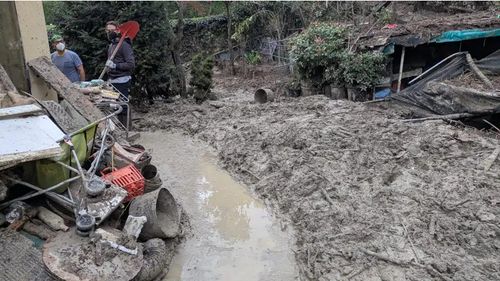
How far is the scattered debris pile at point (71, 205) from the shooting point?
13.3ft

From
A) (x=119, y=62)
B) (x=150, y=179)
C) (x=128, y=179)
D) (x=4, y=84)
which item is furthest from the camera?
(x=119, y=62)

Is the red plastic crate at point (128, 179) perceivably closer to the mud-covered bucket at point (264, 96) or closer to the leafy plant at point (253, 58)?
the mud-covered bucket at point (264, 96)

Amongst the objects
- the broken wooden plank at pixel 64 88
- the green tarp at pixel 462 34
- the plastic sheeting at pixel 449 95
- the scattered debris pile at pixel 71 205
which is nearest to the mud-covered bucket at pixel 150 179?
the scattered debris pile at pixel 71 205

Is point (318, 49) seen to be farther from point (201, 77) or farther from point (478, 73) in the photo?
point (478, 73)

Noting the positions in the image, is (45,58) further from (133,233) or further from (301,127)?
(301,127)

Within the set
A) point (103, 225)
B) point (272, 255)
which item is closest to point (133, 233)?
point (103, 225)

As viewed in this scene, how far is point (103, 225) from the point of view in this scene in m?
4.67

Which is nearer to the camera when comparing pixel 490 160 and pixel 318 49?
pixel 490 160

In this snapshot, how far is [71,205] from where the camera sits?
459 cm

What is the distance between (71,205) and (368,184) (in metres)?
4.09

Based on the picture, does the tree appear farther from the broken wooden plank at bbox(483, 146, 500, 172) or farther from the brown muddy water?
the broken wooden plank at bbox(483, 146, 500, 172)

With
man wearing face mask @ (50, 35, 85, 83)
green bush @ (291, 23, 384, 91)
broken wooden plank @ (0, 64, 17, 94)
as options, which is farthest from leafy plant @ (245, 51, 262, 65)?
broken wooden plank @ (0, 64, 17, 94)

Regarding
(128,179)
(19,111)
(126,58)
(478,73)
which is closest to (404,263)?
(128,179)

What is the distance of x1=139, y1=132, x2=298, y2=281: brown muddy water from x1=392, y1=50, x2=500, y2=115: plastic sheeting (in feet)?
14.7
